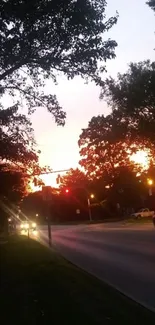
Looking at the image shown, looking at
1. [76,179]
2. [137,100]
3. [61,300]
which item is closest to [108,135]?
[137,100]

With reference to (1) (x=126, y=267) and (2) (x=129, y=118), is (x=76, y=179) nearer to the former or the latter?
(2) (x=129, y=118)

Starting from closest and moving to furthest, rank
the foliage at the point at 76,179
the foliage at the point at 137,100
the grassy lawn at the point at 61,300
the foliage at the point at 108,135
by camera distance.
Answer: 1. the grassy lawn at the point at 61,300
2. the foliage at the point at 137,100
3. the foliage at the point at 108,135
4. the foliage at the point at 76,179

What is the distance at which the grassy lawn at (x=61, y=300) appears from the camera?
817cm

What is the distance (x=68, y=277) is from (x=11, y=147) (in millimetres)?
5843

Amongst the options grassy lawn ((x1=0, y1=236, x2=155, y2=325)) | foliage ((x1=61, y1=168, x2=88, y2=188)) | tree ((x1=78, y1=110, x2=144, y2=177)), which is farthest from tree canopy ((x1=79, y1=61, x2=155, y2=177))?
foliage ((x1=61, y1=168, x2=88, y2=188))

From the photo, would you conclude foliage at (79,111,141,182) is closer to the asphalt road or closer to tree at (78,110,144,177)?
tree at (78,110,144,177)

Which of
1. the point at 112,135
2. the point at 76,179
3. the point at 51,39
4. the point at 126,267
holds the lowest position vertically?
the point at 126,267

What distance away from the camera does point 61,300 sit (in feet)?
32.9

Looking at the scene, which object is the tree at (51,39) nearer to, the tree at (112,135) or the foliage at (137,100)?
the foliage at (137,100)

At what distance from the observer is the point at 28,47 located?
14.2 m

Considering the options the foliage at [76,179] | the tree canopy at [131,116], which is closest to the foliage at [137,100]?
the tree canopy at [131,116]

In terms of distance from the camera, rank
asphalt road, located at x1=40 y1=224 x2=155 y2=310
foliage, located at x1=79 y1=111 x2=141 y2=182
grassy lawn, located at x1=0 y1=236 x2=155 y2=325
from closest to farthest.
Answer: grassy lawn, located at x1=0 y1=236 x2=155 y2=325
asphalt road, located at x1=40 y1=224 x2=155 y2=310
foliage, located at x1=79 y1=111 x2=141 y2=182

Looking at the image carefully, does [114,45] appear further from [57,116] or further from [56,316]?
[56,316]

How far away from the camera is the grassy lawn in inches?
322
